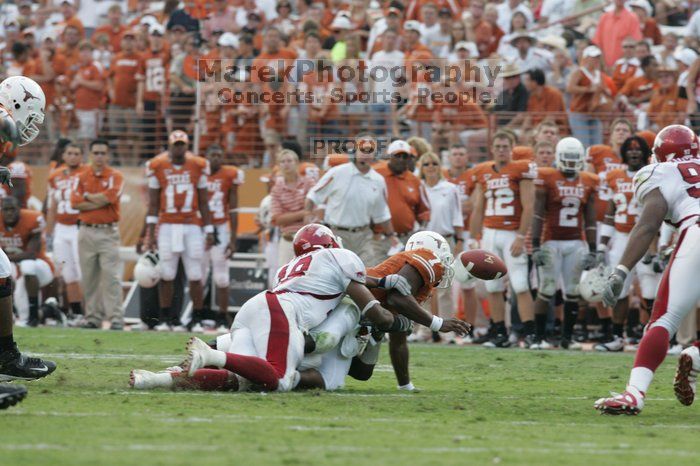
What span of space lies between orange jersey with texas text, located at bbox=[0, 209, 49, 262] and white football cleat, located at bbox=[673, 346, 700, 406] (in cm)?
871

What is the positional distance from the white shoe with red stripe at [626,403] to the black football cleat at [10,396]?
3.04 m

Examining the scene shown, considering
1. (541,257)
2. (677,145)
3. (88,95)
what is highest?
(88,95)

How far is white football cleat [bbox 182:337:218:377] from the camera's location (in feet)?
21.7

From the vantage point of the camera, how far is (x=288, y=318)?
6988 millimetres

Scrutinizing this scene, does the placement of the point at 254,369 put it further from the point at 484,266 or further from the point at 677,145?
the point at 677,145

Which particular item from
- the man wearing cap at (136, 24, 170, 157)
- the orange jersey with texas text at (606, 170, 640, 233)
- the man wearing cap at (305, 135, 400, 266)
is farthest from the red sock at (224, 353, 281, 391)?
the man wearing cap at (136, 24, 170, 157)

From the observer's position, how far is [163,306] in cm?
1327

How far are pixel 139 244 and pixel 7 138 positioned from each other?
24.6ft

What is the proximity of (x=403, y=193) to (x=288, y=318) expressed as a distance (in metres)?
5.42

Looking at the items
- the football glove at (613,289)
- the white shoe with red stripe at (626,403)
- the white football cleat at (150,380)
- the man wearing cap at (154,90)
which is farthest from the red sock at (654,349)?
the man wearing cap at (154,90)

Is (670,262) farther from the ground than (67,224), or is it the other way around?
(670,262)

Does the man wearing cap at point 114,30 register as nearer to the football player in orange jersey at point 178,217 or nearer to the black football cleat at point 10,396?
the football player in orange jersey at point 178,217

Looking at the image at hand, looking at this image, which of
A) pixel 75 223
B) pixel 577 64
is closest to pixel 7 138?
pixel 75 223

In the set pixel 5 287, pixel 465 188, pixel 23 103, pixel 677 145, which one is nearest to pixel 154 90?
pixel 465 188
